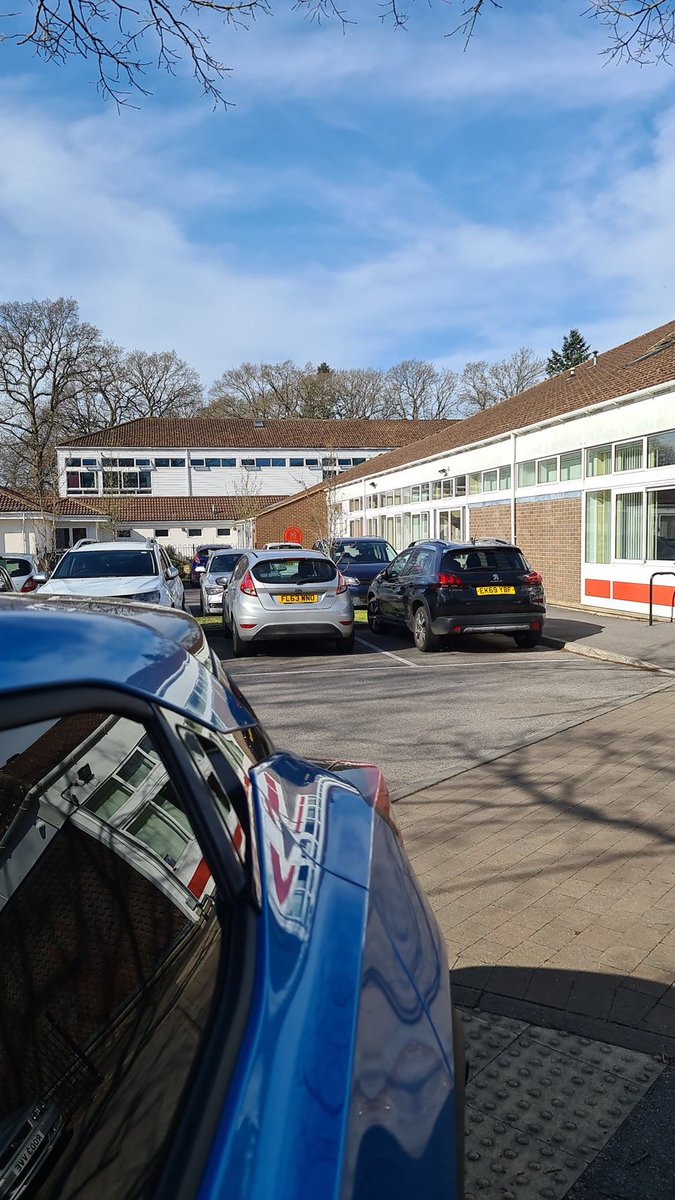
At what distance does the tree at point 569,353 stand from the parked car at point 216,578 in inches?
2393

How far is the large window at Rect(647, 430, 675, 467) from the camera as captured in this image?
15297mm

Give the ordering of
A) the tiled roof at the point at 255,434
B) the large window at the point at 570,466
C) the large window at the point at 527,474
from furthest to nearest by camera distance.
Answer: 1. the tiled roof at the point at 255,434
2. the large window at the point at 527,474
3. the large window at the point at 570,466

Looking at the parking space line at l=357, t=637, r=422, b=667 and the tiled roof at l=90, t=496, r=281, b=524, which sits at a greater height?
the tiled roof at l=90, t=496, r=281, b=524

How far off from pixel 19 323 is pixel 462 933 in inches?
2336

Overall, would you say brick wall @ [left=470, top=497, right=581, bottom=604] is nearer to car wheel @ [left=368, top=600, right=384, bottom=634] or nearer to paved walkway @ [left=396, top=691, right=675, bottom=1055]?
car wheel @ [left=368, top=600, right=384, bottom=634]

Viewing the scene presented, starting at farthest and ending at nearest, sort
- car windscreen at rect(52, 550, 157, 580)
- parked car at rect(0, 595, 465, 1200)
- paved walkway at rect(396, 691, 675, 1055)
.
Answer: car windscreen at rect(52, 550, 157, 580), paved walkway at rect(396, 691, 675, 1055), parked car at rect(0, 595, 465, 1200)

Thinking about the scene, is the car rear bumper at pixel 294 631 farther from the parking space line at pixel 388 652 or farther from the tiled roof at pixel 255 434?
the tiled roof at pixel 255 434

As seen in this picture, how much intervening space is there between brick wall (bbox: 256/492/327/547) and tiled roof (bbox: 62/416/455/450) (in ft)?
41.4

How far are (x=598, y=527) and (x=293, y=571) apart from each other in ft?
26.3

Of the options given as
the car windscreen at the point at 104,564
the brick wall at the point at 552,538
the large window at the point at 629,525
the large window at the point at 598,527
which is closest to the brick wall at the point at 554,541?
the brick wall at the point at 552,538

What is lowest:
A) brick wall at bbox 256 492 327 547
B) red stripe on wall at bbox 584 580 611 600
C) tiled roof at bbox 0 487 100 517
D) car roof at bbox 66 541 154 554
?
red stripe on wall at bbox 584 580 611 600

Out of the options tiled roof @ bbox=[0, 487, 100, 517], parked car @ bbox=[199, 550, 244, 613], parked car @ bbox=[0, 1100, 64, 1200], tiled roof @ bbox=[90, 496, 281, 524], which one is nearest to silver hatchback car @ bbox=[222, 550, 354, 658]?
parked car @ bbox=[199, 550, 244, 613]

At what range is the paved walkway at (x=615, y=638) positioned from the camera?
36.9 ft

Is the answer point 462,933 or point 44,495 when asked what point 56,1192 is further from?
point 44,495
